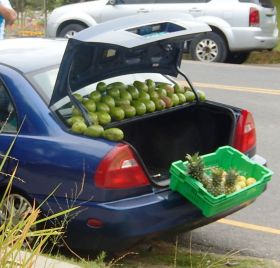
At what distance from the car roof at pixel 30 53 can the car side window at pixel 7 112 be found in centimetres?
21

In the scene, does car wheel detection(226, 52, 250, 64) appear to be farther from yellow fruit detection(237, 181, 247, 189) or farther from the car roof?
yellow fruit detection(237, 181, 247, 189)

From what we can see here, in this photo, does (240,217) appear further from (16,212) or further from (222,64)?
(222,64)

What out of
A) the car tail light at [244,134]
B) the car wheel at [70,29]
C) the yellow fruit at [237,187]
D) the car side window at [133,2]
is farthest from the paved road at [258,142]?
the car wheel at [70,29]

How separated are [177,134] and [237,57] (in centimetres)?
1095

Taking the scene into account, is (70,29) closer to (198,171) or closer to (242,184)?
(242,184)

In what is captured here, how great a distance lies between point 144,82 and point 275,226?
64.3 inches

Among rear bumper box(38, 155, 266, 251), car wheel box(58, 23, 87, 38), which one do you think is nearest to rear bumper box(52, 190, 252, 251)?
rear bumper box(38, 155, 266, 251)

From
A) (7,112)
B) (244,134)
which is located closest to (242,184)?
(244,134)

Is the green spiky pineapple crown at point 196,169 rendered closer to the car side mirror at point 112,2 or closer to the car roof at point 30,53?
the car roof at point 30,53

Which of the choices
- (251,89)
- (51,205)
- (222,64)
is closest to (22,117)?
(51,205)

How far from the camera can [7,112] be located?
15.9 feet

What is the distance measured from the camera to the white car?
49.4ft

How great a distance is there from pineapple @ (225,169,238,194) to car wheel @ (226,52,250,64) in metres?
11.7

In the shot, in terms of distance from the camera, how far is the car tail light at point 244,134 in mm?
5164
